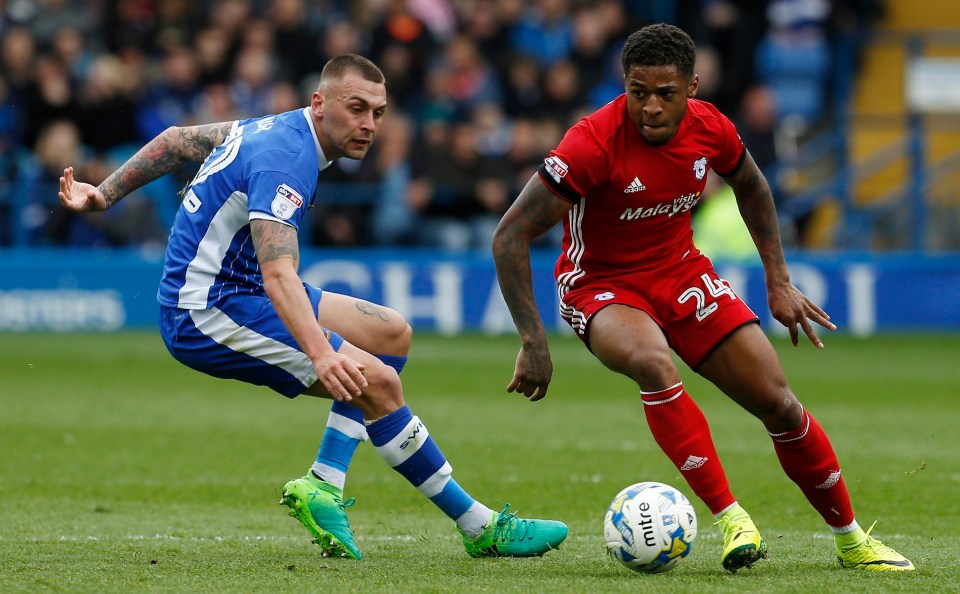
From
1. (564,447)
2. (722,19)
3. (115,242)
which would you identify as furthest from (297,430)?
(722,19)

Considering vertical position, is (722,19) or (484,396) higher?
(722,19)

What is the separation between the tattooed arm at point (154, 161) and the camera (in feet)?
20.5

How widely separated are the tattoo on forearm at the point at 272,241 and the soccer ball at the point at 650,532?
160cm

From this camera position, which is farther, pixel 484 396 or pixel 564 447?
pixel 484 396

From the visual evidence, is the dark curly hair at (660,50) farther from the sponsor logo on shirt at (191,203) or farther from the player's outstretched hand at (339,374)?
the sponsor logo on shirt at (191,203)

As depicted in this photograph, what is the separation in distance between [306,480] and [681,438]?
1.58m

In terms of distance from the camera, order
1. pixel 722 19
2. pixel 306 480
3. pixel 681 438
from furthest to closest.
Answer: pixel 722 19 → pixel 306 480 → pixel 681 438

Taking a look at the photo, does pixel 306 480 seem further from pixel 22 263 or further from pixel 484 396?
pixel 22 263

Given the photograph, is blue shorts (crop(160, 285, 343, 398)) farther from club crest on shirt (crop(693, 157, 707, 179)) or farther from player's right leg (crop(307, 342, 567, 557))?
club crest on shirt (crop(693, 157, 707, 179))

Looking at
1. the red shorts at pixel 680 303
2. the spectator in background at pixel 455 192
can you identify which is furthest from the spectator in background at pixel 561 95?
the red shorts at pixel 680 303

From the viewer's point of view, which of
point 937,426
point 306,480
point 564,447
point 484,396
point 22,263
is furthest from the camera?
point 22,263

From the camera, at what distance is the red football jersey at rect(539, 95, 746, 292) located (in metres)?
5.69

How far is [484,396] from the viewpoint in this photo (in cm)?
1258

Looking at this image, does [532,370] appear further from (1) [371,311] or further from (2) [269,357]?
(2) [269,357]
